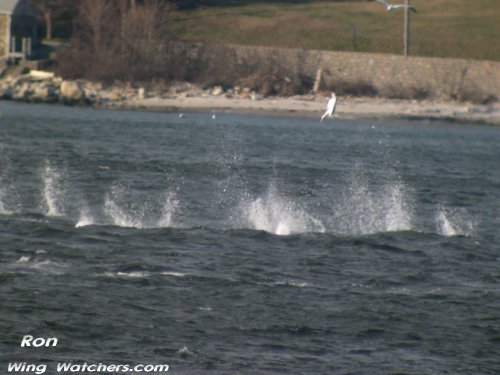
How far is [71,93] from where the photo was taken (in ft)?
221

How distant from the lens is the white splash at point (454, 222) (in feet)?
97.1

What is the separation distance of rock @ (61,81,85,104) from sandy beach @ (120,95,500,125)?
8.28 ft

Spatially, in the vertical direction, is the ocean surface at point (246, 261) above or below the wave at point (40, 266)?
below

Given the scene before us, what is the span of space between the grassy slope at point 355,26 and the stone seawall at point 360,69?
7.20ft

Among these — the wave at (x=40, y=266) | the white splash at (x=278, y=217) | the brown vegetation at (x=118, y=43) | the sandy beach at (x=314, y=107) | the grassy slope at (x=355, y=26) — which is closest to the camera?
the wave at (x=40, y=266)

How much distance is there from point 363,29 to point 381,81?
9.87m

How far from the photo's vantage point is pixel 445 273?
2403cm

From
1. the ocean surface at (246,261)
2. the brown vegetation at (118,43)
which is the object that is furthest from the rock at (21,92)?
the ocean surface at (246,261)

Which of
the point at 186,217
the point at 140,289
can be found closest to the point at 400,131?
the point at 186,217

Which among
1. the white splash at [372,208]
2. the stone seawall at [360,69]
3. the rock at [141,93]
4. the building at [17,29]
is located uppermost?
the building at [17,29]

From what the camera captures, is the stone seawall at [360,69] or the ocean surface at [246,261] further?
the stone seawall at [360,69]

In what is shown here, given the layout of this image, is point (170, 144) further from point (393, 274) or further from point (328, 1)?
point (328, 1)

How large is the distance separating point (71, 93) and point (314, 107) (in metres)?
13.7

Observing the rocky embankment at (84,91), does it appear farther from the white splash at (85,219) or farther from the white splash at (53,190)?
the white splash at (85,219)
